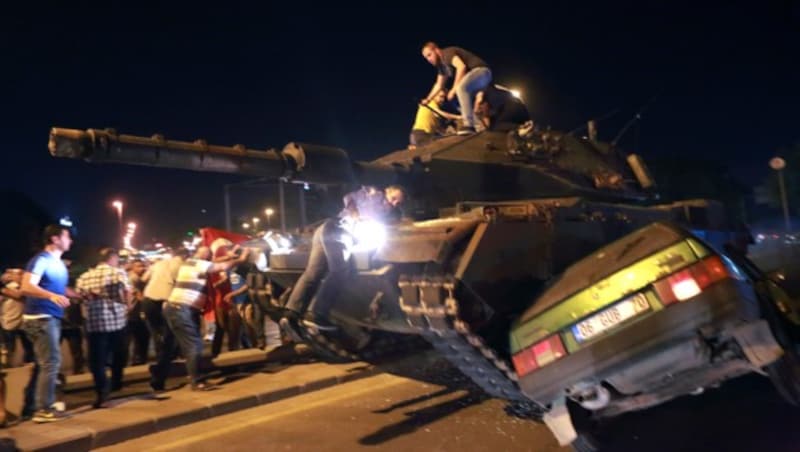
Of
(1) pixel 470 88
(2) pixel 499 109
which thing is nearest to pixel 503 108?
(2) pixel 499 109

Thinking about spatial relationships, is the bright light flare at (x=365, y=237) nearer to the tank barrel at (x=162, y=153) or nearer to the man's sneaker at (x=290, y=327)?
the tank barrel at (x=162, y=153)

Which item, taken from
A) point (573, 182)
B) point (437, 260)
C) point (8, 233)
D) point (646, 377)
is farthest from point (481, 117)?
point (8, 233)

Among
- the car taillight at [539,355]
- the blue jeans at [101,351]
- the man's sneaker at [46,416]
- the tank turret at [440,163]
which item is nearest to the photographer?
the car taillight at [539,355]

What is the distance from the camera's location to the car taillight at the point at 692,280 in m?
4.16

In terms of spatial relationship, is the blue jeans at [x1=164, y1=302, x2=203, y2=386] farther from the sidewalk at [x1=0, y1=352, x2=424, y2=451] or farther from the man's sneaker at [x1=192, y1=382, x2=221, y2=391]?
the sidewalk at [x1=0, y1=352, x2=424, y2=451]

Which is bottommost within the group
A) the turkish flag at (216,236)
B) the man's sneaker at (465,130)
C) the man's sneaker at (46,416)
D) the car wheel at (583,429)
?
the car wheel at (583,429)

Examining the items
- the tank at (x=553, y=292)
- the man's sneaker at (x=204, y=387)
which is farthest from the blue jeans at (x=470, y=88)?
the man's sneaker at (x=204, y=387)

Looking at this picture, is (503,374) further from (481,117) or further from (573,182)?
(481,117)

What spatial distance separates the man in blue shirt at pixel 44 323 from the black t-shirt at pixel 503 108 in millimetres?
4786

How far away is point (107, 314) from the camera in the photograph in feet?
24.8

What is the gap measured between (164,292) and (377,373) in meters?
2.89

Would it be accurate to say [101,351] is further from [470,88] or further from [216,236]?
[470,88]

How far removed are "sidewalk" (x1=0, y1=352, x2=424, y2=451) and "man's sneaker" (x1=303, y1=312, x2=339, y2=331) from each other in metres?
1.69

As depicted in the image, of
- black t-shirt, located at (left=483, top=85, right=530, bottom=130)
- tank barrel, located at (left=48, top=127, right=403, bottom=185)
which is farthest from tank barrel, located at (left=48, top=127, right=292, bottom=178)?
black t-shirt, located at (left=483, top=85, right=530, bottom=130)
